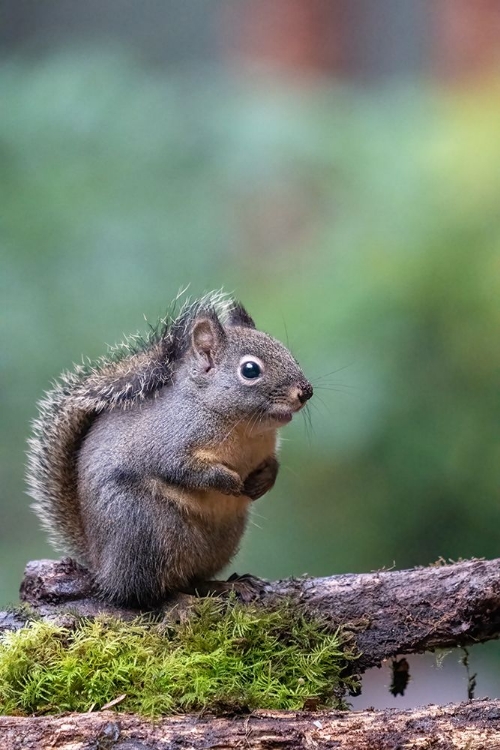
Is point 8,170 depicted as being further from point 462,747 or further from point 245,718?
point 462,747

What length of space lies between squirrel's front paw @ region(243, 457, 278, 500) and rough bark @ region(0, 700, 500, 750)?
0.70 meters

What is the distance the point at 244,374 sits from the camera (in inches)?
94.4

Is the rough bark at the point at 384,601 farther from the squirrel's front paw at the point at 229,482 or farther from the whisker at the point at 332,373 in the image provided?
the whisker at the point at 332,373

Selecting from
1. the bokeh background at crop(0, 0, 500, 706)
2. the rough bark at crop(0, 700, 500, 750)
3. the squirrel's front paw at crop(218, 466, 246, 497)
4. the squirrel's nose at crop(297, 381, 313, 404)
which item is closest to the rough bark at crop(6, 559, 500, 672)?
the squirrel's front paw at crop(218, 466, 246, 497)

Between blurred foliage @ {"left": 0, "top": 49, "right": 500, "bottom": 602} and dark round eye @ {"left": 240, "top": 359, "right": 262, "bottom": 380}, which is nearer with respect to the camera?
Answer: dark round eye @ {"left": 240, "top": 359, "right": 262, "bottom": 380}

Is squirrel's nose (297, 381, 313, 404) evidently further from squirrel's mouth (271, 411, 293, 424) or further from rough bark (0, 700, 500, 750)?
rough bark (0, 700, 500, 750)

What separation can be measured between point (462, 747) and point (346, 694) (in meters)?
0.53

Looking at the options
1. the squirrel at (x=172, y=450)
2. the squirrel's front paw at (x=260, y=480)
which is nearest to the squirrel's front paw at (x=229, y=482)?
the squirrel at (x=172, y=450)

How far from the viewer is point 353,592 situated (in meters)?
2.43

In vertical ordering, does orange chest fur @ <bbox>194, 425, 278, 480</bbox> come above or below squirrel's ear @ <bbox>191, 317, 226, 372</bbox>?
below

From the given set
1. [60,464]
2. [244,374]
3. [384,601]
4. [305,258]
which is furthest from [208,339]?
[305,258]

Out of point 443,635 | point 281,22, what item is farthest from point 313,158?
point 443,635

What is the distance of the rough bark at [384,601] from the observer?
2338 millimetres

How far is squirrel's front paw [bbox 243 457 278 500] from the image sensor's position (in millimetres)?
2465
